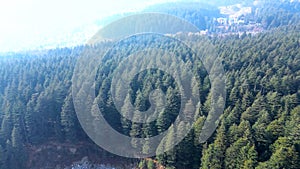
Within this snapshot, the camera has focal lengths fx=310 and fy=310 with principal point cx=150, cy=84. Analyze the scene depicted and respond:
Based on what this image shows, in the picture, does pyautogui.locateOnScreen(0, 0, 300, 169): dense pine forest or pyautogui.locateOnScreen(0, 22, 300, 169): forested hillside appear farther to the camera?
pyautogui.locateOnScreen(0, 0, 300, 169): dense pine forest

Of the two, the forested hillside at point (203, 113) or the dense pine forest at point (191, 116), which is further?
the dense pine forest at point (191, 116)

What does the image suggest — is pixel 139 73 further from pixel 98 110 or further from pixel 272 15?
pixel 272 15

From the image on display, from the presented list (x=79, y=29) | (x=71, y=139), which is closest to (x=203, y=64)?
(x=71, y=139)

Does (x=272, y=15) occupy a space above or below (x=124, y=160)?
above

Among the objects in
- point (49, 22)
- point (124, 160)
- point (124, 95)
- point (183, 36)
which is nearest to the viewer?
point (124, 160)
